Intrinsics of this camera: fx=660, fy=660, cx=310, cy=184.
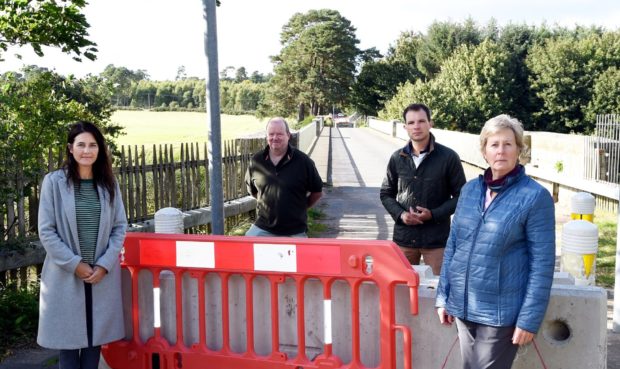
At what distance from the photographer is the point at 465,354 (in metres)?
3.22

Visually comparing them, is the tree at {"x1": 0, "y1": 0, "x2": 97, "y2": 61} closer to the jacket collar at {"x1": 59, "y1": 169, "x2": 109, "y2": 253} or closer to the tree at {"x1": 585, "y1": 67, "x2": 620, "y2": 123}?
the jacket collar at {"x1": 59, "y1": 169, "x2": 109, "y2": 253}

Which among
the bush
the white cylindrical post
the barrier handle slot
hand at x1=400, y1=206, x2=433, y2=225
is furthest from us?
the bush

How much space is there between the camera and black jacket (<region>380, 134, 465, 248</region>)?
15.2 feet

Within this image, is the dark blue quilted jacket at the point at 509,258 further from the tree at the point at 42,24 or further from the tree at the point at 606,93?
the tree at the point at 606,93

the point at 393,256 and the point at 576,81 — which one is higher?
the point at 576,81

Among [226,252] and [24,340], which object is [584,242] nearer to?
[226,252]

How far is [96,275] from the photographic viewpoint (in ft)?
12.7

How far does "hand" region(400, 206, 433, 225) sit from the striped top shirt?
2.08 metres

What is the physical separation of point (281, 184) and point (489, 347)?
2.42 meters

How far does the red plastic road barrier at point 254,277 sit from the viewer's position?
145 inches

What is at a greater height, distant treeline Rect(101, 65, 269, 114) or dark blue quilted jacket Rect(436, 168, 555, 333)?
distant treeline Rect(101, 65, 269, 114)

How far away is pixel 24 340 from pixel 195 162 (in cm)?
521

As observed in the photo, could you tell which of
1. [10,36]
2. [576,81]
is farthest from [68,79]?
[576,81]

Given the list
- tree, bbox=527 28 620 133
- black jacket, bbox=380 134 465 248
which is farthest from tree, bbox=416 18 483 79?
black jacket, bbox=380 134 465 248
